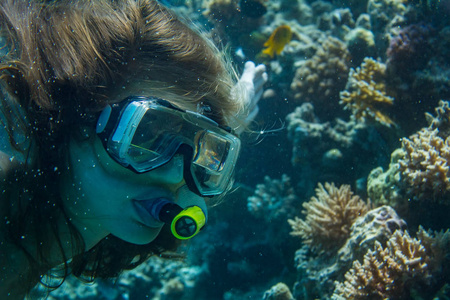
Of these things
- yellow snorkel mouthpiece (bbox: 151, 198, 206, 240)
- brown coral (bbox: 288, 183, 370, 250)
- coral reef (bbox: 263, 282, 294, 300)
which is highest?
yellow snorkel mouthpiece (bbox: 151, 198, 206, 240)

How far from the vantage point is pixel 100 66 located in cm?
166

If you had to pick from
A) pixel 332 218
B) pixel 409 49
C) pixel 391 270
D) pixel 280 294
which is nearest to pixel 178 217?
pixel 391 270

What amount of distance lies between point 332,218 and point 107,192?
10.3 feet

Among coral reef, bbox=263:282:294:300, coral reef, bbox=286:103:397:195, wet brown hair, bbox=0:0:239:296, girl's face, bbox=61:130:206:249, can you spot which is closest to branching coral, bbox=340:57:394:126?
coral reef, bbox=286:103:397:195

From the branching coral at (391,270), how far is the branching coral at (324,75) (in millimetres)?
3569

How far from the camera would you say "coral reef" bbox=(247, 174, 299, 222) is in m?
5.61

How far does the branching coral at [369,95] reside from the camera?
4469mm

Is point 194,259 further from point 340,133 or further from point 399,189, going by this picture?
point 399,189

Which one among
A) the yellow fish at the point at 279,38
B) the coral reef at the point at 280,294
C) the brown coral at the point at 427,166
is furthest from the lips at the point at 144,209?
the yellow fish at the point at 279,38

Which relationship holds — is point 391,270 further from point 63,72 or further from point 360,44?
point 360,44

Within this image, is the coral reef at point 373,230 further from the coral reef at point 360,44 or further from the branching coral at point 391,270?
the coral reef at point 360,44

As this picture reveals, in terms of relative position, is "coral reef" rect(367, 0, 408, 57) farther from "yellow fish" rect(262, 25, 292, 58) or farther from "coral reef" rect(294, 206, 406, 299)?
"coral reef" rect(294, 206, 406, 299)

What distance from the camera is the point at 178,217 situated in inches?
72.7

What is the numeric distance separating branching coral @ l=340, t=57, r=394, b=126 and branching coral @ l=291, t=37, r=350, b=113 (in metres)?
0.91
